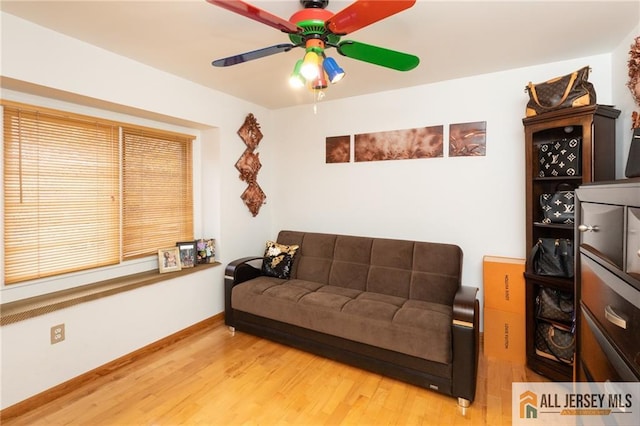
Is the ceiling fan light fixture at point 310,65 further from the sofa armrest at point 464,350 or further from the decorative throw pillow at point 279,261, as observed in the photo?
the decorative throw pillow at point 279,261

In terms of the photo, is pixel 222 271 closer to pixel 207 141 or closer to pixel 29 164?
pixel 207 141

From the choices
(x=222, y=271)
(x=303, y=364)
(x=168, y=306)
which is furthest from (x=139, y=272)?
(x=303, y=364)

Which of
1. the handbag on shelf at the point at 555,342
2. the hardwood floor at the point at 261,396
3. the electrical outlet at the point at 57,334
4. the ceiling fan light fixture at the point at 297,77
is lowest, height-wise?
the hardwood floor at the point at 261,396

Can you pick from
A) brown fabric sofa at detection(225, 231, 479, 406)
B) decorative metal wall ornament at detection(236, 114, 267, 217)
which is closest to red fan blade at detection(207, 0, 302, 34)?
brown fabric sofa at detection(225, 231, 479, 406)

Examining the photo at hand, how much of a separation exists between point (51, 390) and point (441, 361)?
263 cm

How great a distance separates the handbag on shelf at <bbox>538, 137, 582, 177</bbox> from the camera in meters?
2.19

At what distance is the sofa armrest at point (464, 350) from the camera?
1.99 m

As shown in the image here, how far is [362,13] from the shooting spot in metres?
1.29

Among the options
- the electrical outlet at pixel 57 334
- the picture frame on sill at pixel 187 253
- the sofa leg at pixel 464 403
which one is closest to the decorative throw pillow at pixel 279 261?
the picture frame on sill at pixel 187 253

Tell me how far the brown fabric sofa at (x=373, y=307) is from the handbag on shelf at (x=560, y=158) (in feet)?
2.93

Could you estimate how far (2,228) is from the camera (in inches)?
80.8

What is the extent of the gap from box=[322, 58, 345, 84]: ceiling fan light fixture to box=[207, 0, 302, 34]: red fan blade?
201mm

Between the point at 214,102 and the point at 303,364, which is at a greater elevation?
the point at 214,102

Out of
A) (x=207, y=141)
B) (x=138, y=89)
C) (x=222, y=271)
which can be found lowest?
(x=222, y=271)
